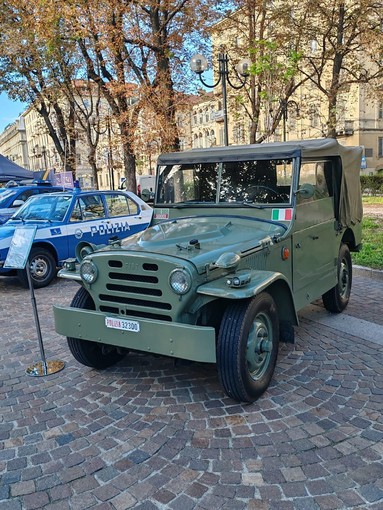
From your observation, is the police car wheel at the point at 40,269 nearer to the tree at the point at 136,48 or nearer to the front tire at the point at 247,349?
the front tire at the point at 247,349

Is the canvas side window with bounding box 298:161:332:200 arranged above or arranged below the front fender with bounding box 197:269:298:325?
above

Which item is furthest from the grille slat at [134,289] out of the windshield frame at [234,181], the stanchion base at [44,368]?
the windshield frame at [234,181]

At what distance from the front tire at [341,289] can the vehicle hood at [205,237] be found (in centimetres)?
181

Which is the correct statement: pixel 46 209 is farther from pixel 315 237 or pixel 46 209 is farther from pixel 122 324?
pixel 122 324

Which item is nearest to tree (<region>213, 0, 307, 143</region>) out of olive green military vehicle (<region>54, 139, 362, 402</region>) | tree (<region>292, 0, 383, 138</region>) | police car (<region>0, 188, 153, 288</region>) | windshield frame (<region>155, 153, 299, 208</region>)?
tree (<region>292, 0, 383, 138</region>)

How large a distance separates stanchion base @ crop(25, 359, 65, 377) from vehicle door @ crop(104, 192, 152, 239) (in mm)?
4926

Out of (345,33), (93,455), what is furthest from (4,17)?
(93,455)

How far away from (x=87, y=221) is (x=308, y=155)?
17.9 ft

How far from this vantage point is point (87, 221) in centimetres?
905

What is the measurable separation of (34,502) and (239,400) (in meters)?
1.66

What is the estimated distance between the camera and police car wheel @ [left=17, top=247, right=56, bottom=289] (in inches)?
330

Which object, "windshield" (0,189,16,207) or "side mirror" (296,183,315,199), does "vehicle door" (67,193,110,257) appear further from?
"side mirror" (296,183,315,199)

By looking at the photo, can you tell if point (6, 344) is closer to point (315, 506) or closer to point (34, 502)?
point (34, 502)

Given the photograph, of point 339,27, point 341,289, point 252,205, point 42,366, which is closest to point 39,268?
point 42,366
